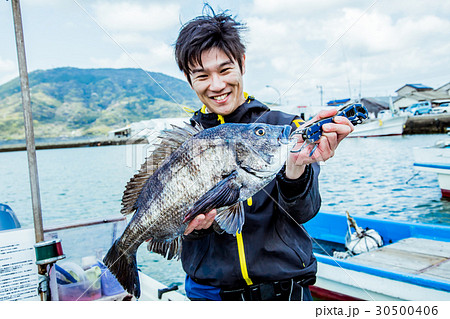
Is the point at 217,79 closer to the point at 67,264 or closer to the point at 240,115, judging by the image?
the point at 240,115

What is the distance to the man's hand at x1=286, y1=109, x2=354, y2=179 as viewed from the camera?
4.92ft

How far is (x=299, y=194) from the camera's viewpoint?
179cm

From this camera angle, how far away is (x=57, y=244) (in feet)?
10.7

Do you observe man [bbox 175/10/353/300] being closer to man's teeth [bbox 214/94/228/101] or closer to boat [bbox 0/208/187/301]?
man's teeth [bbox 214/94/228/101]

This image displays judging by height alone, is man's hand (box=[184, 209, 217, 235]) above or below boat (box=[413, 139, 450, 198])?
below

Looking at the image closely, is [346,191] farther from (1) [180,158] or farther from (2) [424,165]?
(1) [180,158]

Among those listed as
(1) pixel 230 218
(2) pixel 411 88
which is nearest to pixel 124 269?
(1) pixel 230 218

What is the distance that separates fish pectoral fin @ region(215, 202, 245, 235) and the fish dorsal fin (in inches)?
19.6

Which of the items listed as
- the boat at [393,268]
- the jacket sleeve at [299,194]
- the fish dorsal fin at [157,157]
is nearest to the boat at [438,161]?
the boat at [393,268]

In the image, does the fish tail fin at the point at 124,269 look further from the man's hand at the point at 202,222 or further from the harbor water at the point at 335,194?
the harbor water at the point at 335,194

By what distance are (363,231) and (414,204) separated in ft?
25.3

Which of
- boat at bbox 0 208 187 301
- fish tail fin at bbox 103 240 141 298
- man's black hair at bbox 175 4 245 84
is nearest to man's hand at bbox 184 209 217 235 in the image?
fish tail fin at bbox 103 240 141 298
